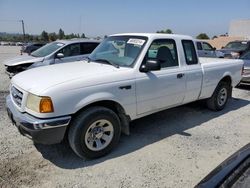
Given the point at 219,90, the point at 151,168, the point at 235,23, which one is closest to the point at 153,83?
the point at 151,168

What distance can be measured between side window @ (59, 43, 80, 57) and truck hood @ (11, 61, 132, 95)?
4649 mm

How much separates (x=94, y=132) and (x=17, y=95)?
126cm

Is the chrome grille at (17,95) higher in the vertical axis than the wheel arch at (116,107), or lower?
higher

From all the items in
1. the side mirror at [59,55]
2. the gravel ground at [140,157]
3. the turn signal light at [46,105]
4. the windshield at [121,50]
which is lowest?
the gravel ground at [140,157]

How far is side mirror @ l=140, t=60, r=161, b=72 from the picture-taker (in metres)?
4.26

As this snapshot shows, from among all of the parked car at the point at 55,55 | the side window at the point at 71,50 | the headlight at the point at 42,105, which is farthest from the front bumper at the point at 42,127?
the side window at the point at 71,50

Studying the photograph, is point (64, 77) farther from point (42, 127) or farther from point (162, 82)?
point (162, 82)

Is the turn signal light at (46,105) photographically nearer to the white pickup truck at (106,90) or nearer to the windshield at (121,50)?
the white pickup truck at (106,90)

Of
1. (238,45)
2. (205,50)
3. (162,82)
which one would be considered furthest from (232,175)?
(238,45)

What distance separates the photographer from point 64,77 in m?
3.76

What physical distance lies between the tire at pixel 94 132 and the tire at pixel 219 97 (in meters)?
3.04

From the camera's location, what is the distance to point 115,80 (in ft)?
13.1

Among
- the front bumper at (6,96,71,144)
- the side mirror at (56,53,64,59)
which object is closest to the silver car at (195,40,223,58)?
the side mirror at (56,53,64,59)

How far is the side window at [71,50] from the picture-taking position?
8.98 m
